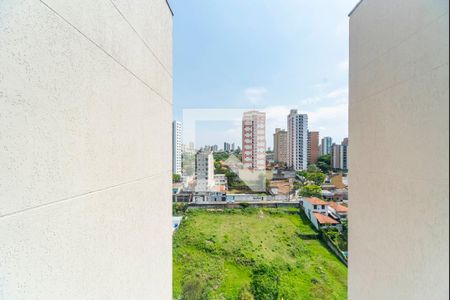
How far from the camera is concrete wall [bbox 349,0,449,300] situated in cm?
73

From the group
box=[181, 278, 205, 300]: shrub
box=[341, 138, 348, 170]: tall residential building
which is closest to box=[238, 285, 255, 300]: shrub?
box=[181, 278, 205, 300]: shrub

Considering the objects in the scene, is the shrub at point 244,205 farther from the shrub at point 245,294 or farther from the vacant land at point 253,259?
the shrub at point 245,294

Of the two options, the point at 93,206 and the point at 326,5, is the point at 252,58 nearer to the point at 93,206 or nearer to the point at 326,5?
the point at 326,5

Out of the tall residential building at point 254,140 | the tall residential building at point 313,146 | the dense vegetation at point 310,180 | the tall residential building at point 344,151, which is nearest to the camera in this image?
the tall residential building at point 344,151

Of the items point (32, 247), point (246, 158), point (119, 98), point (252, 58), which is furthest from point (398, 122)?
point (246, 158)

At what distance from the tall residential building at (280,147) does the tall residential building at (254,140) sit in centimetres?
56

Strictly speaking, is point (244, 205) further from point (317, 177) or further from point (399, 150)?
point (399, 150)

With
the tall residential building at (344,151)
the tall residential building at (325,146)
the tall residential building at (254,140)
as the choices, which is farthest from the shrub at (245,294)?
the tall residential building at (325,146)

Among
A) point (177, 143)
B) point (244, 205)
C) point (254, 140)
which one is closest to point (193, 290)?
point (244, 205)

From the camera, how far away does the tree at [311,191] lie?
483cm

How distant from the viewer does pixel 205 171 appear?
4.64m

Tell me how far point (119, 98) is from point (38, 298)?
2.63 feet

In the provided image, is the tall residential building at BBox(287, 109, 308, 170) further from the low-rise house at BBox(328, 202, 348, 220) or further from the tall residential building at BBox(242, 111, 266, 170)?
the low-rise house at BBox(328, 202, 348, 220)

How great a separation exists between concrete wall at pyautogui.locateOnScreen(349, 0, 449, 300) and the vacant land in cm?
213
